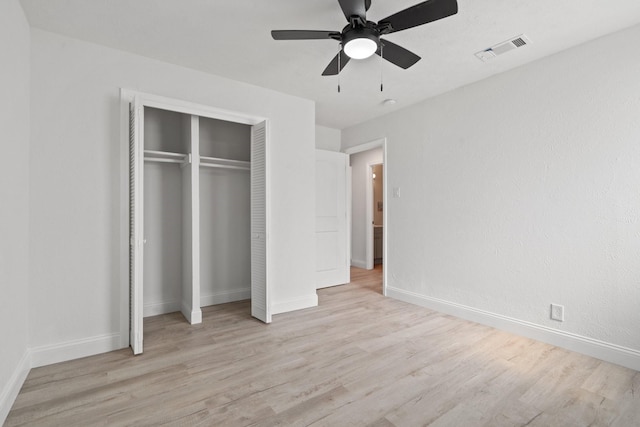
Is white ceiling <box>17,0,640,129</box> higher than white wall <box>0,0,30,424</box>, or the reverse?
white ceiling <box>17,0,640,129</box>

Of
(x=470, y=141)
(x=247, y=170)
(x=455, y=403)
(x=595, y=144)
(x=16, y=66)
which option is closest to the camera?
(x=455, y=403)

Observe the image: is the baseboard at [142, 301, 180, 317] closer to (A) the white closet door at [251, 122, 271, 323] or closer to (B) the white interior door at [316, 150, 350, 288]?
(A) the white closet door at [251, 122, 271, 323]

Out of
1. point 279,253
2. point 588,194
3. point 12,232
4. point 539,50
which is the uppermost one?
point 539,50

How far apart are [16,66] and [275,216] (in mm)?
2469

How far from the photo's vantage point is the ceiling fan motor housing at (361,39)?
6.63ft

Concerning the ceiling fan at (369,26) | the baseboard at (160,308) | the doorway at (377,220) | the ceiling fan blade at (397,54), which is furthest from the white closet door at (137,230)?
the doorway at (377,220)

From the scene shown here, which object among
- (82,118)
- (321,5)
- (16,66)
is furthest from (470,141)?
→ (16,66)

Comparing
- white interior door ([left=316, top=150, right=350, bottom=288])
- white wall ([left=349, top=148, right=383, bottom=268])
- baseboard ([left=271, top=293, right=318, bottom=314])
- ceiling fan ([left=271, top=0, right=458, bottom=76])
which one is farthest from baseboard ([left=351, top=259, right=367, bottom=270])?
ceiling fan ([left=271, top=0, right=458, bottom=76])

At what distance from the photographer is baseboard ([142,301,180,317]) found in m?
3.62

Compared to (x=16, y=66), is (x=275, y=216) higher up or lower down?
lower down

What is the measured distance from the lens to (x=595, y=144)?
2666 mm

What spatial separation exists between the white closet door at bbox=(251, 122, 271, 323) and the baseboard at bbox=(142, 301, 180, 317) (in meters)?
0.99

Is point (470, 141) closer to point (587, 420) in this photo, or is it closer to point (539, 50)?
point (539, 50)

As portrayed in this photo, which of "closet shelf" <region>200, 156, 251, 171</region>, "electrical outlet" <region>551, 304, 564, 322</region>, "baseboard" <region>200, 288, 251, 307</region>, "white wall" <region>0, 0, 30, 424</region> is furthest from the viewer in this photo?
"baseboard" <region>200, 288, 251, 307</region>
